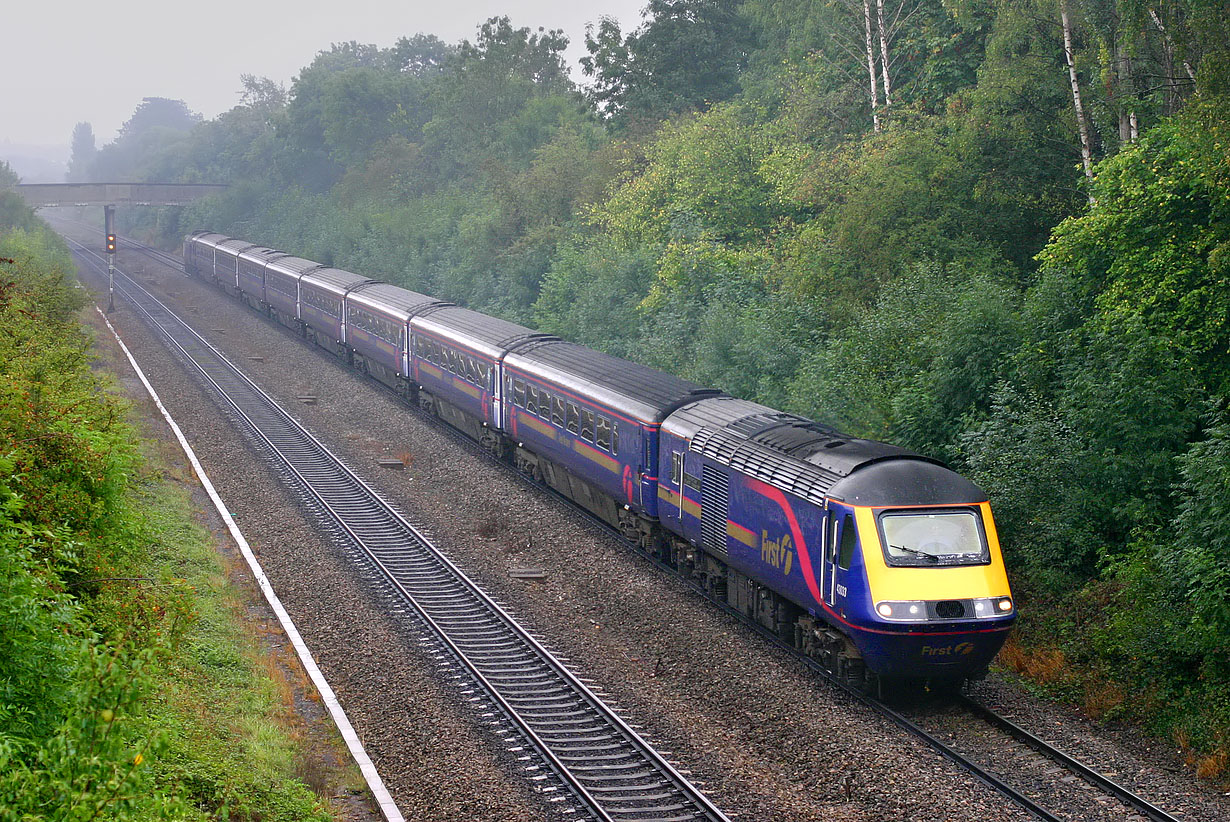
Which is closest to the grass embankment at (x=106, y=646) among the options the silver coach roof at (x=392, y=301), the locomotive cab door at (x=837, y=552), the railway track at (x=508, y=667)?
the railway track at (x=508, y=667)

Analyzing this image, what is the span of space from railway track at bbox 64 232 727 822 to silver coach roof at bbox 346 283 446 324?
21.1ft

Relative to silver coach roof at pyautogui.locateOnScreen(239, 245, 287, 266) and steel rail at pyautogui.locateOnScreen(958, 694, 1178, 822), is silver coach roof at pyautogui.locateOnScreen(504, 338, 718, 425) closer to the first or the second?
steel rail at pyautogui.locateOnScreen(958, 694, 1178, 822)

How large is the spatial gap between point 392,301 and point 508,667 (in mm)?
22221

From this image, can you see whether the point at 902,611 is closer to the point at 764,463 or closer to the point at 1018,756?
the point at 1018,756

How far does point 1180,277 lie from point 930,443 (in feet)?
16.3

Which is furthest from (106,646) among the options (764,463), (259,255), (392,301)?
(259,255)

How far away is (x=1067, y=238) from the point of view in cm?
2027

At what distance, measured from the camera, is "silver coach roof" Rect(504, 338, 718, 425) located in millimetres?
19953

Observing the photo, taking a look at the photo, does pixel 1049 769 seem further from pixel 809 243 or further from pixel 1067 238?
pixel 809 243

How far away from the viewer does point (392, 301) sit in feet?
117

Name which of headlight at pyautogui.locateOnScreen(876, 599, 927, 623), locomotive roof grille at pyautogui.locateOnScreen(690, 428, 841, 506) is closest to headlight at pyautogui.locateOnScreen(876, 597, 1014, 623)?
headlight at pyautogui.locateOnScreen(876, 599, 927, 623)

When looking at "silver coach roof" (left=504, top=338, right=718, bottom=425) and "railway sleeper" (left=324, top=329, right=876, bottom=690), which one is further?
"silver coach roof" (left=504, top=338, right=718, bottom=425)

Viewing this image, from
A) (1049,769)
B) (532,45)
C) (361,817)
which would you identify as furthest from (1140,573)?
(532,45)

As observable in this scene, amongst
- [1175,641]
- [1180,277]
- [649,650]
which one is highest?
[1180,277]
